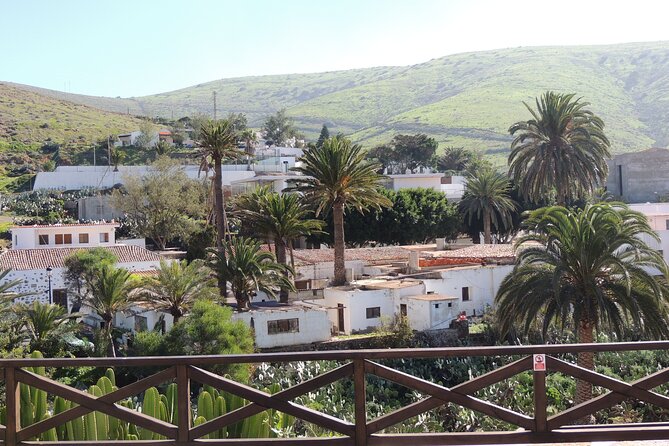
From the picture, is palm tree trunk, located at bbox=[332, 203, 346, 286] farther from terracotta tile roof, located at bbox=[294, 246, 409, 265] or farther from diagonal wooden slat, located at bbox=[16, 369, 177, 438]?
diagonal wooden slat, located at bbox=[16, 369, 177, 438]

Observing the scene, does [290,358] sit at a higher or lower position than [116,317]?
higher

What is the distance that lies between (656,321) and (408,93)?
17219 cm

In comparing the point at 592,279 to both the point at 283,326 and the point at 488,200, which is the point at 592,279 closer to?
the point at 283,326

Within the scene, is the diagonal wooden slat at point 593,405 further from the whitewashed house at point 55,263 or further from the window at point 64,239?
the window at point 64,239

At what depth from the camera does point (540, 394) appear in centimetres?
407

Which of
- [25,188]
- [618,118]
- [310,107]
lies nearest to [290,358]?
[25,188]

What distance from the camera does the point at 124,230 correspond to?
5278 centimetres

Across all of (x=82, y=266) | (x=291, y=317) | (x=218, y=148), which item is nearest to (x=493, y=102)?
(x=218, y=148)

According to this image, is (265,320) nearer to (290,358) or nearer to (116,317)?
(116,317)

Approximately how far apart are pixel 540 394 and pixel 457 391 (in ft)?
1.48

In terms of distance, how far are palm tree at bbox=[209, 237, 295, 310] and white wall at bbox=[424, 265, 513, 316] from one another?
7132mm

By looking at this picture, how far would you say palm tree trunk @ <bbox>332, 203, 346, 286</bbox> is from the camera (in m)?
33.8

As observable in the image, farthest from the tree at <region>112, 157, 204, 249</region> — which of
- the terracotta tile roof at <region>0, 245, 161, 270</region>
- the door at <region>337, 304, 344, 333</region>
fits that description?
the door at <region>337, 304, 344, 333</region>

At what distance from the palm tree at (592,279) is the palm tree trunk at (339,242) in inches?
546
